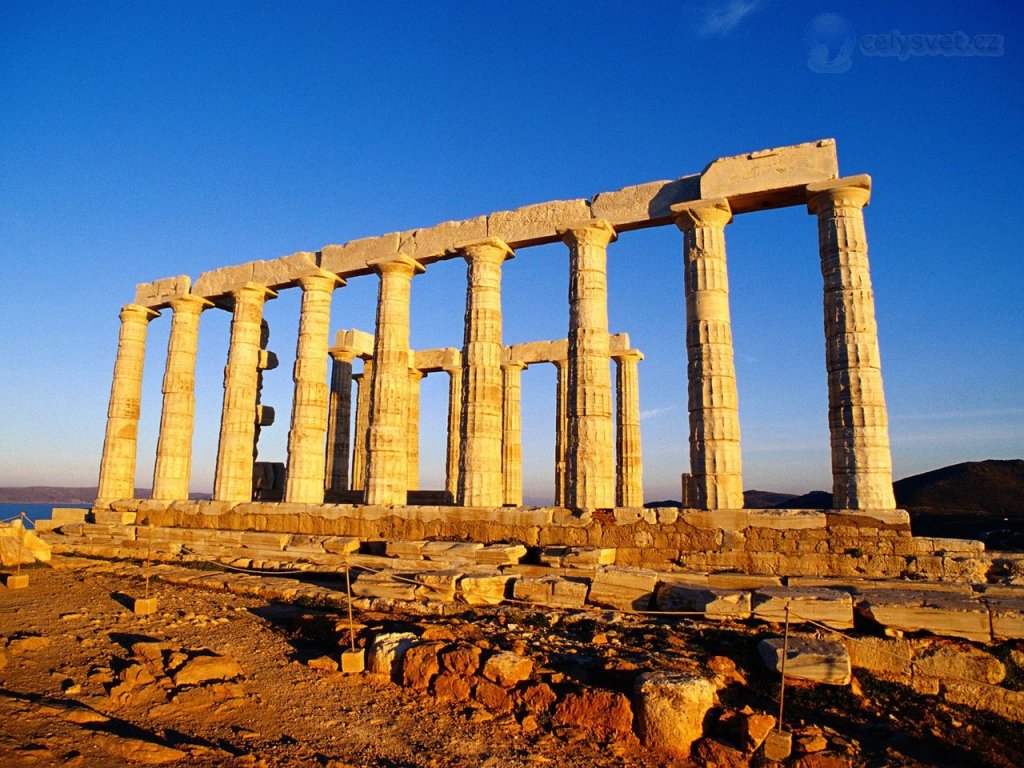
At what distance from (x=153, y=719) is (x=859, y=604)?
8168 mm

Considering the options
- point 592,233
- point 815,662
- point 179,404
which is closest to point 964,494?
point 592,233

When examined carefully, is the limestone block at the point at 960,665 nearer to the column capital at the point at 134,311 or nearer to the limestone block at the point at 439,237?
the limestone block at the point at 439,237

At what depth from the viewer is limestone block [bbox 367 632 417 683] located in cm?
705

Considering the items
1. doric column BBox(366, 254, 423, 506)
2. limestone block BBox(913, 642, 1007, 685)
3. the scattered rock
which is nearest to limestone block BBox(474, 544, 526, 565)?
doric column BBox(366, 254, 423, 506)

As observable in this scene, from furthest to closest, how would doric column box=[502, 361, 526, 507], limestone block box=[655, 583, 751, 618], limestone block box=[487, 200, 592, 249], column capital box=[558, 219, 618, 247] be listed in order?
doric column box=[502, 361, 526, 507] → limestone block box=[487, 200, 592, 249] → column capital box=[558, 219, 618, 247] → limestone block box=[655, 583, 751, 618]

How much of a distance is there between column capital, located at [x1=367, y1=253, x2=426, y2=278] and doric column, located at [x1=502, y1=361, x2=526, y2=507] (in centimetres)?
865

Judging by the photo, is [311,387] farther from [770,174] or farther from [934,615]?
[934,615]

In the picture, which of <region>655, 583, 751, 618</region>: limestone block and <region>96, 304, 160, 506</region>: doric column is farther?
<region>96, 304, 160, 506</region>: doric column

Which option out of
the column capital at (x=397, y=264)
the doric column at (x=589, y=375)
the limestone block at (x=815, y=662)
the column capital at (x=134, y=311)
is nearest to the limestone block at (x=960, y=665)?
the limestone block at (x=815, y=662)

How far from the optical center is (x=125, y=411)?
76.4 ft

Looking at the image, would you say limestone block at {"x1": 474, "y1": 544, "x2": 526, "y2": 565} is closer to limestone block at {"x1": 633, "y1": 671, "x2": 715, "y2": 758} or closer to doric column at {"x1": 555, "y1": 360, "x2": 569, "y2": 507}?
limestone block at {"x1": 633, "y1": 671, "x2": 715, "y2": 758}

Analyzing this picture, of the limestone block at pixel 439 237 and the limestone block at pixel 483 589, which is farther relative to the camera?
the limestone block at pixel 439 237

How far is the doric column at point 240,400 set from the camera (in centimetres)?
2041

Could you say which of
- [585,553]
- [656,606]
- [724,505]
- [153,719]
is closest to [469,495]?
[585,553]
